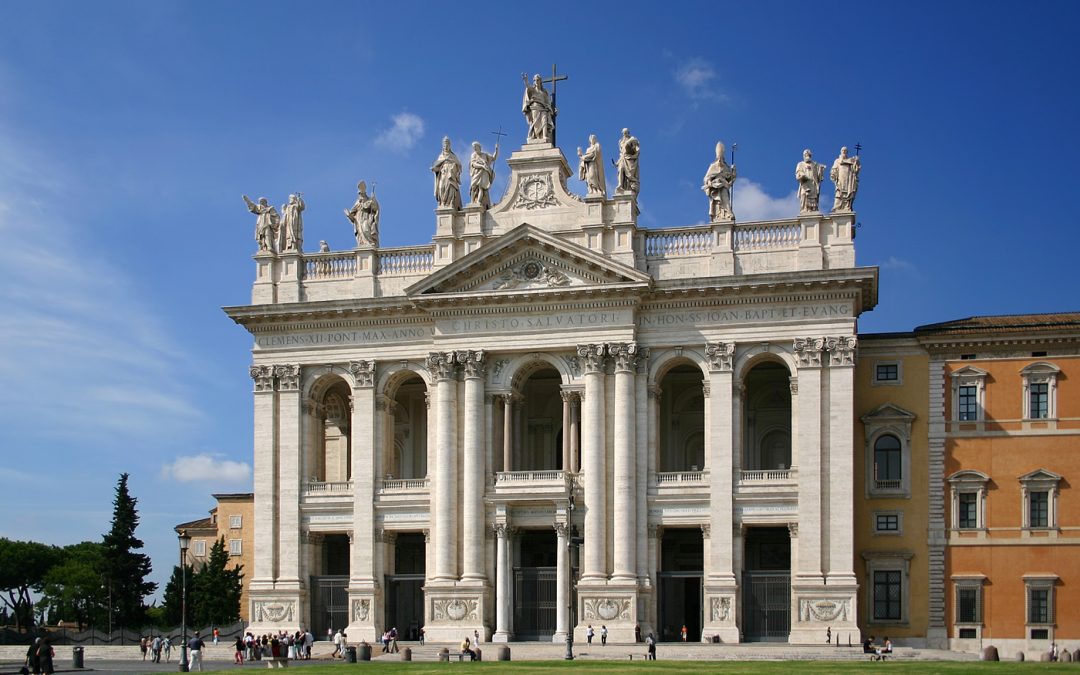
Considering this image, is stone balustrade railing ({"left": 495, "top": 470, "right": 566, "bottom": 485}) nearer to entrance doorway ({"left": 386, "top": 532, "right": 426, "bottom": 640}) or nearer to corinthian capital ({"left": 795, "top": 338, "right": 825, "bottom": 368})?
entrance doorway ({"left": 386, "top": 532, "right": 426, "bottom": 640})

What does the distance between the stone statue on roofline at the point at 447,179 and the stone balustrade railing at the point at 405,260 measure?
6.82ft

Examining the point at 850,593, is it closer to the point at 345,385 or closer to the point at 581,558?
the point at 581,558

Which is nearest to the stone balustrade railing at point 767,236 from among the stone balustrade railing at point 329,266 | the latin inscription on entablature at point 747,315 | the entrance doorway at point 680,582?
the latin inscription on entablature at point 747,315

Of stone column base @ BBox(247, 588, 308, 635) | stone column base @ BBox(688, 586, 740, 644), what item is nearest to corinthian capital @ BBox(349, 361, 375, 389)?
stone column base @ BBox(247, 588, 308, 635)

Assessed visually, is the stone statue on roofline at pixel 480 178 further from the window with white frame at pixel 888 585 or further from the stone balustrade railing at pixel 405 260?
the window with white frame at pixel 888 585

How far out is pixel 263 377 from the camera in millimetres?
64125

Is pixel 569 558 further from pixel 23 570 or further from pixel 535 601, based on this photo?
pixel 23 570

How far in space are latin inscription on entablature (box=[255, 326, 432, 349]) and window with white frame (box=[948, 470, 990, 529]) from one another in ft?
71.6

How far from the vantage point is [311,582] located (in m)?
63.3

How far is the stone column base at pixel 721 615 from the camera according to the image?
5675 cm

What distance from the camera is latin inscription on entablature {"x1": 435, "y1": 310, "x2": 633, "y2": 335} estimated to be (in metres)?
59.8

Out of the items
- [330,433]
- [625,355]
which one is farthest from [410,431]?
[625,355]

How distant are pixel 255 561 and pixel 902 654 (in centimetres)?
2657

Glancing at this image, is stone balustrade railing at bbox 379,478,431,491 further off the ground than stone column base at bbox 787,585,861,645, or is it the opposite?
stone balustrade railing at bbox 379,478,431,491
